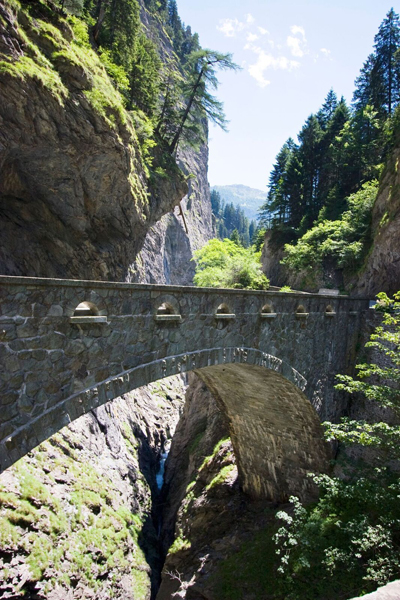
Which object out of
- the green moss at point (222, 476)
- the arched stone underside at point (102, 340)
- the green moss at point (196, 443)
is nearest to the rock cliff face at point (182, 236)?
the green moss at point (196, 443)

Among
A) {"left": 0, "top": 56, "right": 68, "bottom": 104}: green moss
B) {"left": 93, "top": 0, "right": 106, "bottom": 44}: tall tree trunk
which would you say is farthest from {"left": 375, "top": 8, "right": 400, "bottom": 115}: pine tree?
{"left": 0, "top": 56, "right": 68, "bottom": 104}: green moss

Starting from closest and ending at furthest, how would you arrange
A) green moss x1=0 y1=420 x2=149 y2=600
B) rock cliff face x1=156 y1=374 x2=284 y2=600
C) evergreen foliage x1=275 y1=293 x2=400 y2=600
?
1. evergreen foliage x1=275 y1=293 x2=400 y2=600
2. green moss x1=0 y1=420 x2=149 y2=600
3. rock cliff face x1=156 y1=374 x2=284 y2=600

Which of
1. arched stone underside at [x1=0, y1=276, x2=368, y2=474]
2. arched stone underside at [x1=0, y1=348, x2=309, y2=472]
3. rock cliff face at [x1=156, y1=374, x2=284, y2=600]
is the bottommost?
rock cliff face at [x1=156, y1=374, x2=284, y2=600]

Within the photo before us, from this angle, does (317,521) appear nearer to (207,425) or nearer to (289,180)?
(207,425)

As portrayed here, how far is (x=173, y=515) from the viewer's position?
15156 mm

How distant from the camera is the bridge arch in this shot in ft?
23.0

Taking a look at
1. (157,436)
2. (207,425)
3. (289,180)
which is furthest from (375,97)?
(157,436)

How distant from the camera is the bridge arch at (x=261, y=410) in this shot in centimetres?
701

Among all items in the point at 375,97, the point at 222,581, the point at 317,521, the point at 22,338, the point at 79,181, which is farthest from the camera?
the point at 375,97

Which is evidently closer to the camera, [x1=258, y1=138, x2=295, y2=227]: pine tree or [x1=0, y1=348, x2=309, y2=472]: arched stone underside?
[x1=0, y1=348, x2=309, y2=472]: arched stone underside

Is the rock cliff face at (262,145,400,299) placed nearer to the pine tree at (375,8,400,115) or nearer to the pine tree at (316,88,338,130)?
the pine tree at (375,8,400,115)

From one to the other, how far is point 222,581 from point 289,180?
26872mm

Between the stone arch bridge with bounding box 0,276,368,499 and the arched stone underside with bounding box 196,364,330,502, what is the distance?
0.12 feet

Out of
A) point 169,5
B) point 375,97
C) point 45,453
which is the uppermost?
point 169,5
